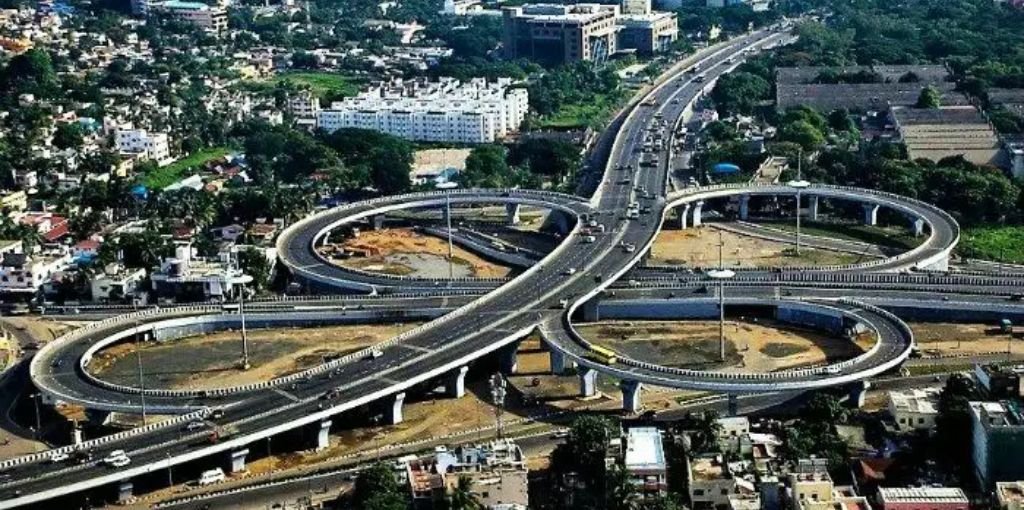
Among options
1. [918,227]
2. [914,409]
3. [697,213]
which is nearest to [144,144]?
[697,213]

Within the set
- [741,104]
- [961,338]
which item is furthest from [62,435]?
[741,104]

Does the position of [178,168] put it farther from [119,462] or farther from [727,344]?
[119,462]

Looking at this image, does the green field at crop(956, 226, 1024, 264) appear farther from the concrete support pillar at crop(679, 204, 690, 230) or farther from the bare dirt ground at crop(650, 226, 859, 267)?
the concrete support pillar at crop(679, 204, 690, 230)

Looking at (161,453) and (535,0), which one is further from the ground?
(535,0)

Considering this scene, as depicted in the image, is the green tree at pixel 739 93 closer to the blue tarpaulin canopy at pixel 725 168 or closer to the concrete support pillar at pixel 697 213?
the blue tarpaulin canopy at pixel 725 168

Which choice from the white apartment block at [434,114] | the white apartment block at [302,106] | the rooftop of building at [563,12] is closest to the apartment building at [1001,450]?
the white apartment block at [434,114]

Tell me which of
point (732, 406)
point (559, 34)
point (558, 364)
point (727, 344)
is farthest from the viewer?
point (559, 34)

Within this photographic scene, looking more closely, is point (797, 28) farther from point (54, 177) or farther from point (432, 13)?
point (54, 177)
